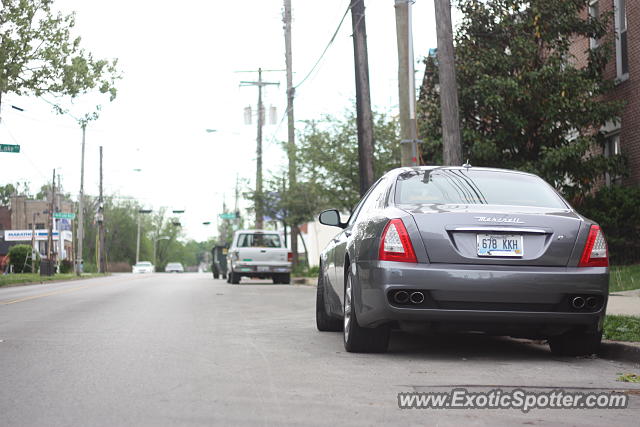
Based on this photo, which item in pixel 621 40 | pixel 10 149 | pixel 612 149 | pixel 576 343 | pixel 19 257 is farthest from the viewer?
pixel 19 257

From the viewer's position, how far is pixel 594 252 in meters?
7.09

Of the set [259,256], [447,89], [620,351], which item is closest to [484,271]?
[620,351]

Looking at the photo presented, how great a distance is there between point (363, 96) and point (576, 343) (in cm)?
1314

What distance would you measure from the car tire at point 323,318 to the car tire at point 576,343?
9.49ft

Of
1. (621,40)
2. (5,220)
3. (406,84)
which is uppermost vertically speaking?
(5,220)

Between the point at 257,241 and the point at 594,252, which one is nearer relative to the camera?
the point at 594,252

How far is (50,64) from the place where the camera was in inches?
995

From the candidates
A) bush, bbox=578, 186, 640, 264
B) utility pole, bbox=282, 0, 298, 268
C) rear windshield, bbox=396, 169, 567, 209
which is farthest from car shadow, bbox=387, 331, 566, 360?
utility pole, bbox=282, 0, 298, 268

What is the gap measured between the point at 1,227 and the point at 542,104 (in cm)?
8832

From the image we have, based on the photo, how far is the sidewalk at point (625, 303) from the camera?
1063 cm

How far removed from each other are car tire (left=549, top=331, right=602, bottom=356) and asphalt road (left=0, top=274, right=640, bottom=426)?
0.12 metres

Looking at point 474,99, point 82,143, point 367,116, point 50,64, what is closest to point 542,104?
point 474,99

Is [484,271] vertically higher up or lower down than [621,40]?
lower down

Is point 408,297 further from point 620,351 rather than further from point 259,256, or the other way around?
point 259,256
